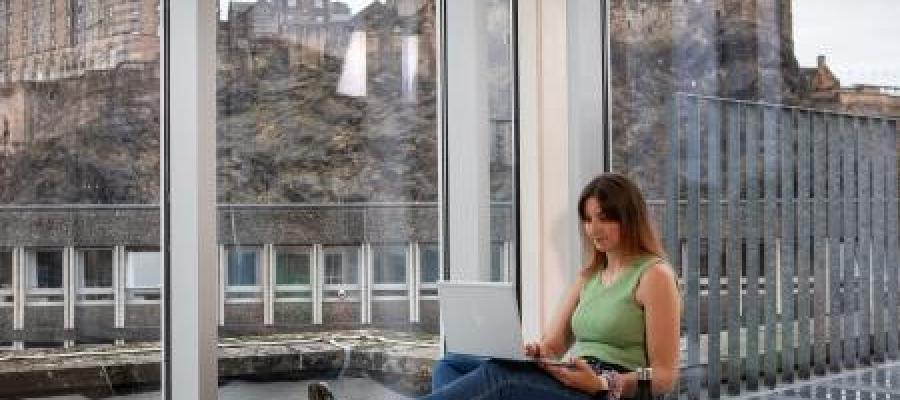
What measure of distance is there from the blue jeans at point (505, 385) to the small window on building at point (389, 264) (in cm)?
127

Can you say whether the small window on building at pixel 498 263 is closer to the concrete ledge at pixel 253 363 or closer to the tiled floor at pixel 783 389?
the concrete ledge at pixel 253 363

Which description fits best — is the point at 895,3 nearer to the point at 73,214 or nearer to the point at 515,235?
the point at 515,235

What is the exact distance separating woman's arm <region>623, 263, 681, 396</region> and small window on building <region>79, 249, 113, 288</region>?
5.75 feet

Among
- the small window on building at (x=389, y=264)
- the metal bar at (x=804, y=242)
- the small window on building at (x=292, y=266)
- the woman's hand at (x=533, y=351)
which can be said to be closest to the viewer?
the woman's hand at (x=533, y=351)

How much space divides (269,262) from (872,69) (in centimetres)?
213

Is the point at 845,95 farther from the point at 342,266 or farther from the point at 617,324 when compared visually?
the point at 342,266

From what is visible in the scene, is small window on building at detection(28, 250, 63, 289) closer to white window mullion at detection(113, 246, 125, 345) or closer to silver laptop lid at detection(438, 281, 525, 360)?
white window mullion at detection(113, 246, 125, 345)

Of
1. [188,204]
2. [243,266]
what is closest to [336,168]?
[243,266]

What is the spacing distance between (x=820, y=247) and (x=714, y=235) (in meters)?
0.58

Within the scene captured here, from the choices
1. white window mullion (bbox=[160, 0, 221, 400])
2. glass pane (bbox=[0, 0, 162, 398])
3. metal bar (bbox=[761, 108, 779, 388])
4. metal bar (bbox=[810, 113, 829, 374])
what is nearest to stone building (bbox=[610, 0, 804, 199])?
metal bar (bbox=[761, 108, 779, 388])

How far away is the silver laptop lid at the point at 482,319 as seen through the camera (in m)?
3.14

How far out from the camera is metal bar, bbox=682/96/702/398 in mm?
4172

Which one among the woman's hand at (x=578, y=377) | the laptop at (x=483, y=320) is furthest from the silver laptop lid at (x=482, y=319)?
the woman's hand at (x=578, y=377)

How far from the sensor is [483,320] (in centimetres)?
321
